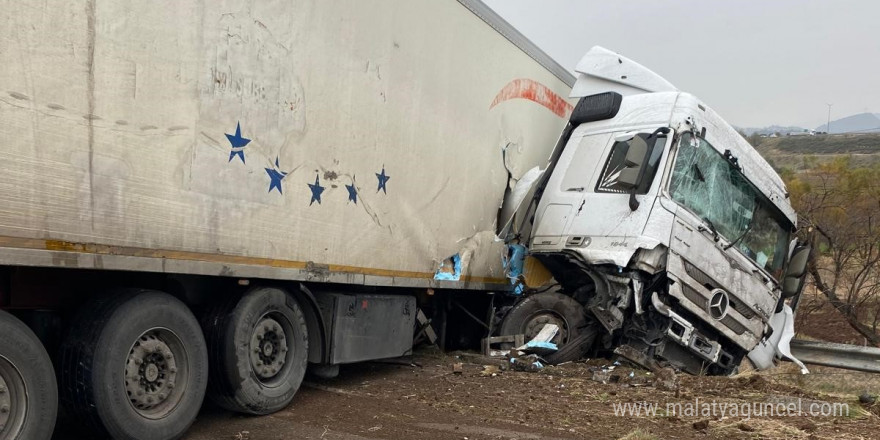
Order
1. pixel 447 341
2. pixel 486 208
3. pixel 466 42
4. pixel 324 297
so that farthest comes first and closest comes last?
pixel 447 341 < pixel 486 208 < pixel 466 42 < pixel 324 297

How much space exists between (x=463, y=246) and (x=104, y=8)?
171 inches

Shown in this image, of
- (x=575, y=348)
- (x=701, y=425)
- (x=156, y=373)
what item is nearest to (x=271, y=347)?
(x=156, y=373)

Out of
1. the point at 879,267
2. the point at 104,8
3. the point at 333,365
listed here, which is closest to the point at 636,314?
the point at 333,365

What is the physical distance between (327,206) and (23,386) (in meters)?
2.39

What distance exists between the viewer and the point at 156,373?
3.99m

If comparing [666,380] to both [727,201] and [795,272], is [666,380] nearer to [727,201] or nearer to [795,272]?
[727,201]

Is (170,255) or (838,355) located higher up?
(170,255)

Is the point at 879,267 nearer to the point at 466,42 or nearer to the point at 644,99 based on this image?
the point at 644,99

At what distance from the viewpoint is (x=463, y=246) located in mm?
7164

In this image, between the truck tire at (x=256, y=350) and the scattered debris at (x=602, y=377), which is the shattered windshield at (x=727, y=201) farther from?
the truck tire at (x=256, y=350)

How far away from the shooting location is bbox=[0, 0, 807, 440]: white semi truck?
342 cm

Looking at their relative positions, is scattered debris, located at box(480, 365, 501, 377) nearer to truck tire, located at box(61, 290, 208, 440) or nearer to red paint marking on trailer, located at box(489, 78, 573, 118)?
red paint marking on trailer, located at box(489, 78, 573, 118)

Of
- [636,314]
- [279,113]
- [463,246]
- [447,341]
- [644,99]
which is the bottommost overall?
[447,341]

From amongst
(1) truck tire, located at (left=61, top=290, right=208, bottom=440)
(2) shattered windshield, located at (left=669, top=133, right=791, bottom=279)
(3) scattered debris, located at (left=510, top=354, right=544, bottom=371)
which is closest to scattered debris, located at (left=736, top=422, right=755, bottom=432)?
(3) scattered debris, located at (left=510, top=354, right=544, bottom=371)
